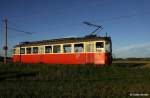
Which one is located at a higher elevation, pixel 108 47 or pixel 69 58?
pixel 108 47

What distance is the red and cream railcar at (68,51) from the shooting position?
26.9 metres

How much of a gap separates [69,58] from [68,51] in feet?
2.44

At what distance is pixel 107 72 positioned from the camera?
899 inches

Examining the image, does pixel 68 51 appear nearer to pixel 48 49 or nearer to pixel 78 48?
pixel 78 48

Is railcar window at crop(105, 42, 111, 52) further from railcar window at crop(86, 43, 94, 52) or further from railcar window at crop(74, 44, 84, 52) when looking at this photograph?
railcar window at crop(74, 44, 84, 52)

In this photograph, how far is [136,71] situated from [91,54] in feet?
19.2

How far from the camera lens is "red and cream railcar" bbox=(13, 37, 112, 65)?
88.3 ft

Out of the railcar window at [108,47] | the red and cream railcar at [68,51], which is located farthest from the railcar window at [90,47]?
the railcar window at [108,47]

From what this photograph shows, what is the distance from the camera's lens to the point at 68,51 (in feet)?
96.6

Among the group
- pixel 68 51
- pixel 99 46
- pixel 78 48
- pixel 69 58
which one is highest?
pixel 99 46

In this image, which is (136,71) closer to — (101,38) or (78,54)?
(101,38)

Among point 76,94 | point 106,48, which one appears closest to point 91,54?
point 106,48

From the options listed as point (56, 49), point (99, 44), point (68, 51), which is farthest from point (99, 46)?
point (56, 49)

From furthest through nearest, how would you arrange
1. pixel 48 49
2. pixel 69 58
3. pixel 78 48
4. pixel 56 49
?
1. pixel 48 49
2. pixel 56 49
3. pixel 69 58
4. pixel 78 48
